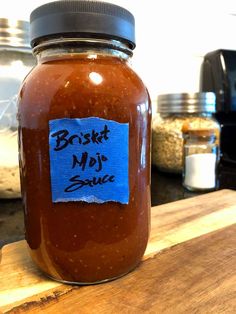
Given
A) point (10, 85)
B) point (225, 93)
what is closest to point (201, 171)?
point (225, 93)

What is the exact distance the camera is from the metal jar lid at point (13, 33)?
1.71ft

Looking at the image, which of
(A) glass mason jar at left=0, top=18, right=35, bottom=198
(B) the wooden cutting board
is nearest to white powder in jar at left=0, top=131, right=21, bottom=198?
(A) glass mason jar at left=0, top=18, right=35, bottom=198

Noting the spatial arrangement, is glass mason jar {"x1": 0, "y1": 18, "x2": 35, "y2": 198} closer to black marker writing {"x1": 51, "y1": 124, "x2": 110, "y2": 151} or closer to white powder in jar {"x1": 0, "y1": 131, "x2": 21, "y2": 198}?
white powder in jar {"x1": 0, "y1": 131, "x2": 21, "y2": 198}

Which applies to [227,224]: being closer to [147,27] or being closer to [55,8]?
[55,8]

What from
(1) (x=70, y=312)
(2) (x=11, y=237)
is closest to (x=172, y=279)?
(1) (x=70, y=312)

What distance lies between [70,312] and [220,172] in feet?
2.00

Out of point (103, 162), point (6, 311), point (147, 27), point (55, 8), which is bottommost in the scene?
point (6, 311)

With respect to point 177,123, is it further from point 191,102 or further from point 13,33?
point 13,33

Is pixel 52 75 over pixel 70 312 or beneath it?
over

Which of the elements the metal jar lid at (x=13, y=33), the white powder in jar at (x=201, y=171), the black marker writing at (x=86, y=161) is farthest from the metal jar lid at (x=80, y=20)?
the white powder in jar at (x=201, y=171)

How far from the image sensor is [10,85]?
0.60 meters

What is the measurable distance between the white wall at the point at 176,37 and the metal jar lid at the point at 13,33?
0.36 m

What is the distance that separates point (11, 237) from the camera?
449 mm

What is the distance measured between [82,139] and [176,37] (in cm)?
76
